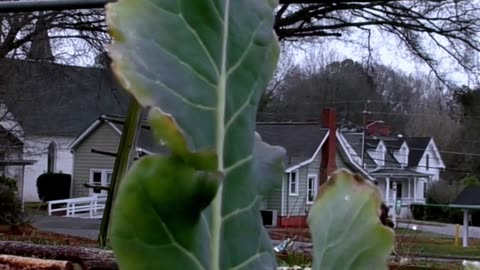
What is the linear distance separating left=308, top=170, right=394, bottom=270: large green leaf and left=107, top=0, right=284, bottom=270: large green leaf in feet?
0.09

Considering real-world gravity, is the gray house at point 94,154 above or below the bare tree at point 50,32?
below

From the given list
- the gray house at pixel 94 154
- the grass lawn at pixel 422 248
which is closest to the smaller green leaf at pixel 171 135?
the grass lawn at pixel 422 248

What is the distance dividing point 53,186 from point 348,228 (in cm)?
2371

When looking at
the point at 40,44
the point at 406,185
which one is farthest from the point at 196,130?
the point at 406,185

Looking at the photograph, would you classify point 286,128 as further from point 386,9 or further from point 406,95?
point 386,9

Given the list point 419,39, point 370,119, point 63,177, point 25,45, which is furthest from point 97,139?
point 419,39

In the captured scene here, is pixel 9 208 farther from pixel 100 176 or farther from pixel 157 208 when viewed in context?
pixel 157 208

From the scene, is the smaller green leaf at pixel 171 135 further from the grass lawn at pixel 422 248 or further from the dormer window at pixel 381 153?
the dormer window at pixel 381 153

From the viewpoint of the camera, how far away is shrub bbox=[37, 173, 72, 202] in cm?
2314

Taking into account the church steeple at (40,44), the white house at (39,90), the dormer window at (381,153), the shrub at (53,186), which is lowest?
the shrub at (53,186)

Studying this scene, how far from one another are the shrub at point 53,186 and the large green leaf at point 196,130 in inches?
924

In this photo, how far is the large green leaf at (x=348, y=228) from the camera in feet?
1.09

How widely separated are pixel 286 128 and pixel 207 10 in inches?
777

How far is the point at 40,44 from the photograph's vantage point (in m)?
10.8
